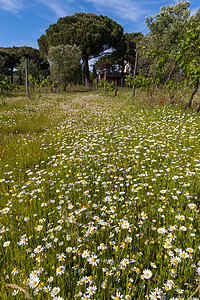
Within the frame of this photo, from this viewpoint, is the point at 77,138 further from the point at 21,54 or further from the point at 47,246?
the point at 21,54

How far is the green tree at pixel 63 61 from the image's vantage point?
1487 inches

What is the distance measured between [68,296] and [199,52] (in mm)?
11308

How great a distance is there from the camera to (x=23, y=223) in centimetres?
256

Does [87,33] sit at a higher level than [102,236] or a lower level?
higher

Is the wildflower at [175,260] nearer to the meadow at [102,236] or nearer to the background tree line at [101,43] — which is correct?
the meadow at [102,236]

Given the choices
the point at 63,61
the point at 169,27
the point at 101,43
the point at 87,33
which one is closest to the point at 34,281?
the point at 169,27

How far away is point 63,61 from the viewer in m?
38.2

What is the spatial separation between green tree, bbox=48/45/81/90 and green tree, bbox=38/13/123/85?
589 cm

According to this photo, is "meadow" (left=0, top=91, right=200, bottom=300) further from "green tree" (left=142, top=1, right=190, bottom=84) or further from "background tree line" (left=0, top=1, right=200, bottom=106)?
"green tree" (left=142, top=1, right=190, bottom=84)

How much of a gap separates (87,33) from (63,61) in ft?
34.9

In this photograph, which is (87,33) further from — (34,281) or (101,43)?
(34,281)

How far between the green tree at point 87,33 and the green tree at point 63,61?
5890mm

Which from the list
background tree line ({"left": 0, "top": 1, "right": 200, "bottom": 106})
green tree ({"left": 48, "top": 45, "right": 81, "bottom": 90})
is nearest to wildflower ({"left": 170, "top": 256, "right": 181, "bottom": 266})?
background tree line ({"left": 0, "top": 1, "right": 200, "bottom": 106})

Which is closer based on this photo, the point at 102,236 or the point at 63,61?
the point at 102,236
